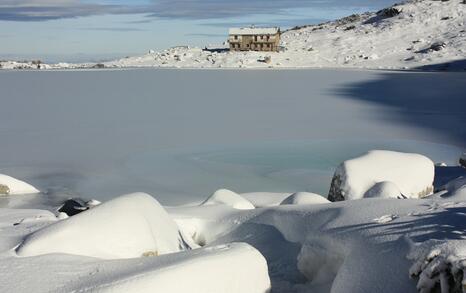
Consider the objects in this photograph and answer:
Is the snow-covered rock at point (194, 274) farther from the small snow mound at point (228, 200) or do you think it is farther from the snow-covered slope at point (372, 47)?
the snow-covered slope at point (372, 47)

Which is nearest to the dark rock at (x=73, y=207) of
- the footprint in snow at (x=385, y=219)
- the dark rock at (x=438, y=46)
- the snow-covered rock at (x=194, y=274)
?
the snow-covered rock at (x=194, y=274)

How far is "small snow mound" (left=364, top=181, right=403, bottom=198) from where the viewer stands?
400 inches

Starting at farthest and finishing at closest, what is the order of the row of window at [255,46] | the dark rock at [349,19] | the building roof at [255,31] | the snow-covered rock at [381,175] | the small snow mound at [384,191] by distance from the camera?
the dark rock at [349,19], the row of window at [255,46], the building roof at [255,31], the snow-covered rock at [381,175], the small snow mound at [384,191]

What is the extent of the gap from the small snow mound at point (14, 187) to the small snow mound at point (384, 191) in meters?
7.02

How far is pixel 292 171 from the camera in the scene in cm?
1520

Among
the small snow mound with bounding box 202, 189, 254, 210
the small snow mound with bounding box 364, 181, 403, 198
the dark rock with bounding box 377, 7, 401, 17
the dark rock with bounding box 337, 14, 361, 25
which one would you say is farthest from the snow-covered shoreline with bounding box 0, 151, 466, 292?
the dark rock with bounding box 337, 14, 361, 25

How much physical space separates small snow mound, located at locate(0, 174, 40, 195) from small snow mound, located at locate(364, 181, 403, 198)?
7.02 meters

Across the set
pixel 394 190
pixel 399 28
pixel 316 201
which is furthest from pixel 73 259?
pixel 399 28

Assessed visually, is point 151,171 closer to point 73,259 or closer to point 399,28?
point 73,259

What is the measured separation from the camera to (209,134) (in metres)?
21.2

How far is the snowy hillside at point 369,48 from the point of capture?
64231mm

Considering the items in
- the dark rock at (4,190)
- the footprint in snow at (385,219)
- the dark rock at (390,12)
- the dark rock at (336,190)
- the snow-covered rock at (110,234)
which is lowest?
the dark rock at (4,190)

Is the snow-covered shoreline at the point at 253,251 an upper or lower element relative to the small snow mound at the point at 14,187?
upper

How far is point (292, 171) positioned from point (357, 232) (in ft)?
30.3
